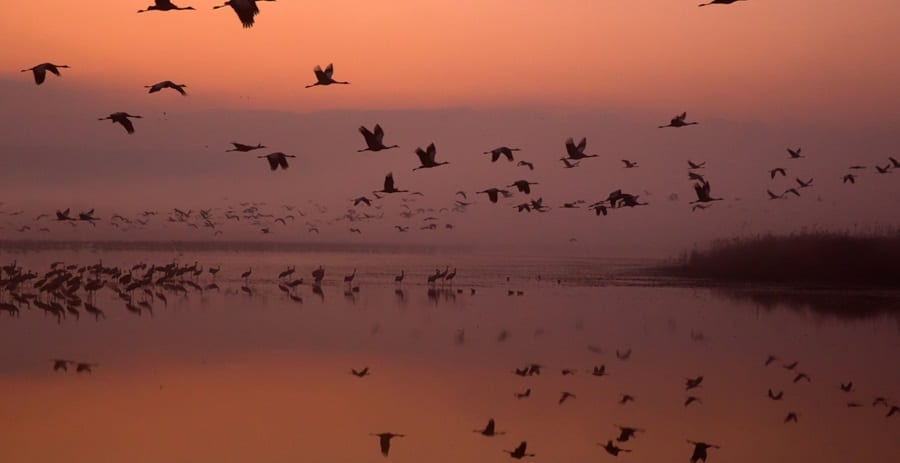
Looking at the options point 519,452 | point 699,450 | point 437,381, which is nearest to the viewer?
point 519,452

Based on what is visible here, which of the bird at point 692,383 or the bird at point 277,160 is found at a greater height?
the bird at point 277,160

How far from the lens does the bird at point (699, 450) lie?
13.6 m

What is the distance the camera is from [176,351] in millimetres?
21672

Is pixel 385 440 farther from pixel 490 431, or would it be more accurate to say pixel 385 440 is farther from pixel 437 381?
pixel 437 381

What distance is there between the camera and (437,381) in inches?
733

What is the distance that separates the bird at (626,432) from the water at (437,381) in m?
0.16

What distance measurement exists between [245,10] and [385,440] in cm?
506

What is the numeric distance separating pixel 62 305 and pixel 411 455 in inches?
778

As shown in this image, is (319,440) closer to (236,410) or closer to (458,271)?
(236,410)

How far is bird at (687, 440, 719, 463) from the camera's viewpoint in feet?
44.6

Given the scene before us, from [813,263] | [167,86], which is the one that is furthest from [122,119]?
[813,263]

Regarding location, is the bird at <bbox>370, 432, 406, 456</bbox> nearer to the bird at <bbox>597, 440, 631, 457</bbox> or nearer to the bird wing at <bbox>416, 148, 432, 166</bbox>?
the bird at <bbox>597, 440, 631, 457</bbox>

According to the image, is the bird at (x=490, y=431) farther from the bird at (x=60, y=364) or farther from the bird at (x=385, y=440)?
the bird at (x=60, y=364)

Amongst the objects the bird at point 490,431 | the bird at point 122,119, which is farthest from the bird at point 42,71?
the bird at point 490,431
